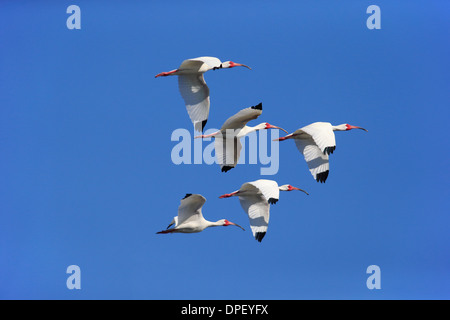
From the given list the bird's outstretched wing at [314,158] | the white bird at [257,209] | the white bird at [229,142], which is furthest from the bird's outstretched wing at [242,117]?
the white bird at [257,209]

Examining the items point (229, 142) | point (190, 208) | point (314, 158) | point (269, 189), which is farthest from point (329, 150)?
point (190, 208)

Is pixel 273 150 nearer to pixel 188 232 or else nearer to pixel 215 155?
pixel 215 155

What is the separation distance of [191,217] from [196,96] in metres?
3.79

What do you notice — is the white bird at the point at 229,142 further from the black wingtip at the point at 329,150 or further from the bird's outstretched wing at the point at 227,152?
the black wingtip at the point at 329,150

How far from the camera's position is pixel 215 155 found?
26.8 meters

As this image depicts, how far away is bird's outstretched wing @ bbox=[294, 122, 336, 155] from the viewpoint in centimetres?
2430

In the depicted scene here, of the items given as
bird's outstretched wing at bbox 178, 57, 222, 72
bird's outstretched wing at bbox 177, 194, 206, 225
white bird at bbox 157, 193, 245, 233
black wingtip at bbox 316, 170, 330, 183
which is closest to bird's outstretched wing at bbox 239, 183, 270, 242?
white bird at bbox 157, 193, 245, 233

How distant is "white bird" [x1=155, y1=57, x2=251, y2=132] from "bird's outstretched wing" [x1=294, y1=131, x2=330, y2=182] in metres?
2.78

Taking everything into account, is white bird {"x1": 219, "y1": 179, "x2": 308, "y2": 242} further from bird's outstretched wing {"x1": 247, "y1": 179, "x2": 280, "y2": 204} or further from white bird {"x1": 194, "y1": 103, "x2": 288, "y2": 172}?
white bird {"x1": 194, "y1": 103, "x2": 288, "y2": 172}

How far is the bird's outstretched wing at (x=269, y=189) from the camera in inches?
950

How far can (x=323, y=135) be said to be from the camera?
24.7 metres

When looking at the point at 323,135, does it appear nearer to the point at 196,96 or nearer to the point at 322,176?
the point at 322,176
